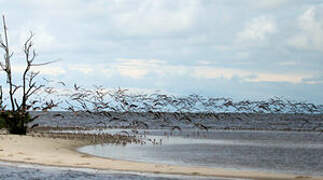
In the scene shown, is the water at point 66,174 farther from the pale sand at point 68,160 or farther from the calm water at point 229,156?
the calm water at point 229,156

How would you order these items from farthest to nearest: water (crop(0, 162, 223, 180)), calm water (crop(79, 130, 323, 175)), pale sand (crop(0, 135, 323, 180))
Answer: calm water (crop(79, 130, 323, 175)) → pale sand (crop(0, 135, 323, 180)) → water (crop(0, 162, 223, 180))

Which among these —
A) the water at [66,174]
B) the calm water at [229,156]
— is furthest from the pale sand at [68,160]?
the calm water at [229,156]

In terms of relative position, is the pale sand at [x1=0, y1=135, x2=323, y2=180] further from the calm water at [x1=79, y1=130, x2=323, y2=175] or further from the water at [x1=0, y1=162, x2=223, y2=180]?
the calm water at [x1=79, y1=130, x2=323, y2=175]

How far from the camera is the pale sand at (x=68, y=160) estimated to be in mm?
17639

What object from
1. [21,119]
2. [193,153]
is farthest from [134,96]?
[193,153]

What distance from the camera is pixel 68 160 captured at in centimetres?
2058

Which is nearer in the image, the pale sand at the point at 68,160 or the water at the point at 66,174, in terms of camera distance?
the water at the point at 66,174

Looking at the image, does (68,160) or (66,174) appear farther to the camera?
(68,160)

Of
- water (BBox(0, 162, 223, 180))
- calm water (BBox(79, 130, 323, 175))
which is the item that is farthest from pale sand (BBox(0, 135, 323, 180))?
calm water (BBox(79, 130, 323, 175))

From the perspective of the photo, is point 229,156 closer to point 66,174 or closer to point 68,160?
point 68,160

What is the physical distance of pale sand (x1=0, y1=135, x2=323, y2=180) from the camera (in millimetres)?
17639

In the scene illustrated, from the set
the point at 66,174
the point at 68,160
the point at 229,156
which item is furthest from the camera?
the point at 229,156

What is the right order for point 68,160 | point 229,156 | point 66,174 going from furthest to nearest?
1. point 229,156
2. point 68,160
3. point 66,174

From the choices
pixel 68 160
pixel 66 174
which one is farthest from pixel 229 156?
pixel 66 174
